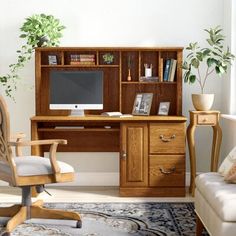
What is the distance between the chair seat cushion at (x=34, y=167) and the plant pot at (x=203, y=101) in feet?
5.69

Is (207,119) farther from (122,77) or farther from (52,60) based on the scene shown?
(52,60)

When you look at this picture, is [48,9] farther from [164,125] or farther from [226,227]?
[226,227]

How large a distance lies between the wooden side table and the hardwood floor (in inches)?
13.1

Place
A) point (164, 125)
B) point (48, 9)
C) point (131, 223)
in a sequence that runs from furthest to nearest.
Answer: point (48, 9)
point (164, 125)
point (131, 223)

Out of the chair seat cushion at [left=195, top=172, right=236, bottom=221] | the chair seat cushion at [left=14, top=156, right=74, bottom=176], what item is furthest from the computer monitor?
the chair seat cushion at [left=195, top=172, right=236, bottom=221]

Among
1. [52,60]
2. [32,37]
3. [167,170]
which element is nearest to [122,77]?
[52,60]

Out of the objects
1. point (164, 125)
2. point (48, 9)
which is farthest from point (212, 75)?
point (48, 9)

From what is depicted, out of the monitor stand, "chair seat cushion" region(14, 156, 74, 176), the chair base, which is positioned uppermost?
the monitor stand

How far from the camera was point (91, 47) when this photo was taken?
5180mm

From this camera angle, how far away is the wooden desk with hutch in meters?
4.93

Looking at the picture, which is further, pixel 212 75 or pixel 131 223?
pixel 212 75

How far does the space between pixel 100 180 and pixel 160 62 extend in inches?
Answer: 55.9

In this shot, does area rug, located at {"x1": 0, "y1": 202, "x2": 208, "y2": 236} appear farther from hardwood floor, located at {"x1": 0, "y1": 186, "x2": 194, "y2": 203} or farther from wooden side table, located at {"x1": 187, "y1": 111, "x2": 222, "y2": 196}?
wooden side table, located at {"x1": 187, "y1": 111, "x2": 222, "y2": 196}

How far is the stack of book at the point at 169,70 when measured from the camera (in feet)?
17.1
